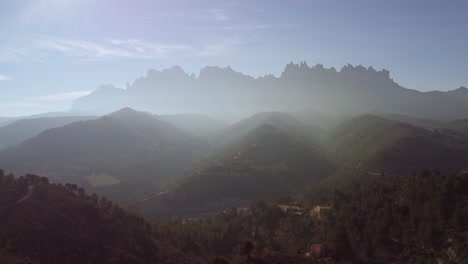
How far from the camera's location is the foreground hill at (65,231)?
60812 millimetres

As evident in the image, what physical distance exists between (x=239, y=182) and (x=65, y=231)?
10195 cm

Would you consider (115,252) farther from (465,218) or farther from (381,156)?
(381,156)

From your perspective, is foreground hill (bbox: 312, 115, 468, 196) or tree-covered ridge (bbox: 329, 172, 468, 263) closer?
tree-covered ridge (bbox: 329, 172, 468, 263)

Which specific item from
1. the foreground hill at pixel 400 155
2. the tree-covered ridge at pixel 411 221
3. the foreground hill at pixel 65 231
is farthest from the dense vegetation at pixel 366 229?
the foreground hill at pixel 400 155

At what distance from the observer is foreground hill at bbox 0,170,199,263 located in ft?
200

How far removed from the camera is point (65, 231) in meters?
65.4

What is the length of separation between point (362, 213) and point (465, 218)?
20.9 m

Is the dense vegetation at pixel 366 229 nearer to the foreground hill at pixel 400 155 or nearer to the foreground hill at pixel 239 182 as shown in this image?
the foreground hill at pixel 239 182

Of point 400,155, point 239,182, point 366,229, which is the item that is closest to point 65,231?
point 366,229

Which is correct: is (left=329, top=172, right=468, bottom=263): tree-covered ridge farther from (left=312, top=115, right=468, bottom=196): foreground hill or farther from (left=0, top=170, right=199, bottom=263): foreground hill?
(left=312, top=115, right=468, bottom=196): foreground hill

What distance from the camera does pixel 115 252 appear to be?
215 ft

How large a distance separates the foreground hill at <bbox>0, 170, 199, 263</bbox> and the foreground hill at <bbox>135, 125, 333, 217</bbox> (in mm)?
60339

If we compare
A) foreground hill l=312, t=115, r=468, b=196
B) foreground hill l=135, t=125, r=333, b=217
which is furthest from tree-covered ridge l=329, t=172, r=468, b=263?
foreground hill l=135, t=125, r=333, b=217

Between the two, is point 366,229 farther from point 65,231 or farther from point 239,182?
point 239,182
